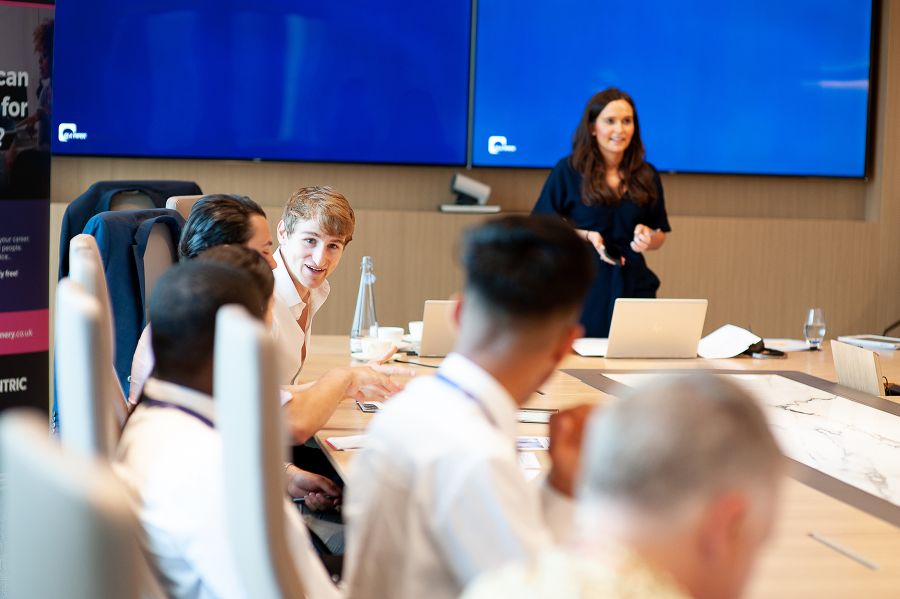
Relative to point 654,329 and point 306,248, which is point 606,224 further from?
point 306,248

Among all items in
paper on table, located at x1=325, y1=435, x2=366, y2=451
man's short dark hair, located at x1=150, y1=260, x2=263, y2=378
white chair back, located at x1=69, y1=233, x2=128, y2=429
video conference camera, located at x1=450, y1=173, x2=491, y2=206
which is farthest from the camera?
video conference camera, located at x1=450, y1=173, x2=491, y2=206

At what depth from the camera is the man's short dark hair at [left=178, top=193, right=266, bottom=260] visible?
2740 mm

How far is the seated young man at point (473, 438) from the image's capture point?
1301 mm

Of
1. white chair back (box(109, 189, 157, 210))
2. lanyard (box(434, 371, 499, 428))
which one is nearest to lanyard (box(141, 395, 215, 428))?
lanyard (box(434, 371, 499, 428))

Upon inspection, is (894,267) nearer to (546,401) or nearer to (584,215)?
(584,215)

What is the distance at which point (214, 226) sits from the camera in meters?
2.75

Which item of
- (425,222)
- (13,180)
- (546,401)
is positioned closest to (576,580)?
(546,401)

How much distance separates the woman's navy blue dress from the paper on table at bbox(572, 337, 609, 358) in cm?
89

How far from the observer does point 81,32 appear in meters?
5.33

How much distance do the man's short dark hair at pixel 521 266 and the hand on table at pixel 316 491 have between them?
137 centimetres

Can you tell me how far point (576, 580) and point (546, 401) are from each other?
6.38ft

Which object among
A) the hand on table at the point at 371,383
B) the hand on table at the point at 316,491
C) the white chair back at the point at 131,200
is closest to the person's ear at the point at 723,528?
the hand on table at the point at 371,383

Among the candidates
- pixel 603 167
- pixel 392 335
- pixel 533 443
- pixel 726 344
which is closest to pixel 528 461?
pixel 533 443

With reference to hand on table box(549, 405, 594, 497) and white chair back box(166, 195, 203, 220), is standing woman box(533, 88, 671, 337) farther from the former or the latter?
hand on table box(549, 405, 594, 497)
